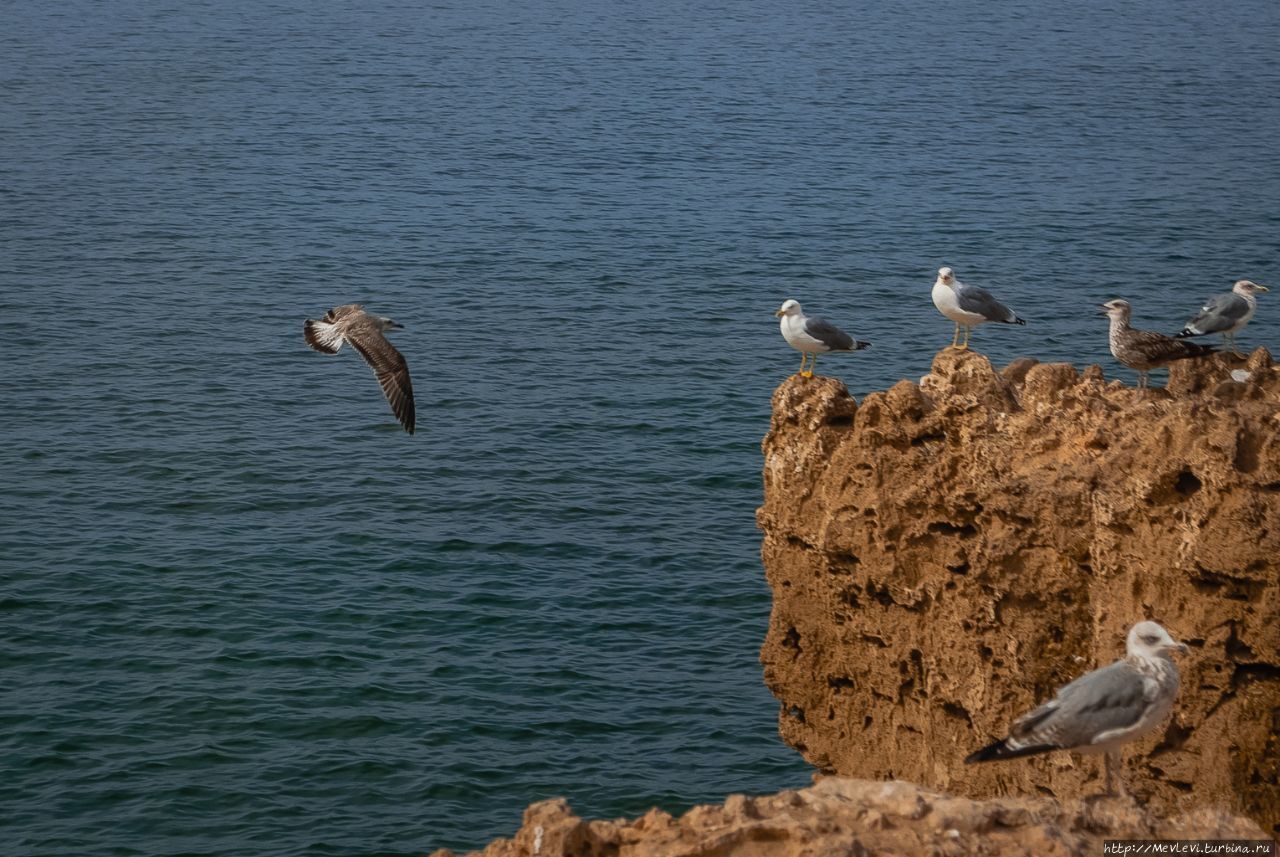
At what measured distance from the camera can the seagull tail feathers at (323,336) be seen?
79.9 feet

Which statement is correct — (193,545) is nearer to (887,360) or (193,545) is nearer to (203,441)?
(203,441)

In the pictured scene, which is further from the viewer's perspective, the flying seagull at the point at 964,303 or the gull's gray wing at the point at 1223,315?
the gull's gray wing at the point at 1223,315

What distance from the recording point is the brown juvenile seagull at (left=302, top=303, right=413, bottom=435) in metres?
23.8

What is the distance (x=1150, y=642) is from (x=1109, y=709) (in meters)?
0.68

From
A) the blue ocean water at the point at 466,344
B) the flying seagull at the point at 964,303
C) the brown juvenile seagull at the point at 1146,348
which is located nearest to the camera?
the brown juvenile seagull at the point at 1146,348

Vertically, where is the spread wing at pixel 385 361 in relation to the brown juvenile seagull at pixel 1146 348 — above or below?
below

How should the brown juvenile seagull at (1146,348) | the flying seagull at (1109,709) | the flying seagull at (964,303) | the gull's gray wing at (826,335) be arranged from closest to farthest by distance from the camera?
the flying seagull at (1109,709), the brown juvenile seagull at (1146,348), the flying seagull at (964,303), the gull's gray wing at (826,335)

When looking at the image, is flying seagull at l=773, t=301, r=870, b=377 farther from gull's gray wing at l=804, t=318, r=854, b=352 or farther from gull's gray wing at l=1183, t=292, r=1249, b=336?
gull's gray wing at l=1183, t=292, r=1249, b=336

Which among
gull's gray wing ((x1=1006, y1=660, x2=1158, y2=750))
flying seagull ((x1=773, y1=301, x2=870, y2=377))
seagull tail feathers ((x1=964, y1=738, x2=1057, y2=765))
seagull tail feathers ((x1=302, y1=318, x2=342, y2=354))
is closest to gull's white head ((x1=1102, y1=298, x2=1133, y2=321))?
flying seagull ((x1=773, y1=301, x2=870, y2=377))

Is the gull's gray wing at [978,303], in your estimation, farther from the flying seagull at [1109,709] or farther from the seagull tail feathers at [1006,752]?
the seagull tail feathers at [1006,752]

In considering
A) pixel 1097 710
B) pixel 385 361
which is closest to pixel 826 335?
pixel 385 361

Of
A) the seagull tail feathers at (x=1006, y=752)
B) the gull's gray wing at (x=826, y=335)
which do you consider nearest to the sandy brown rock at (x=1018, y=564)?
the seagull tail feathers at (x=1006, y=752)

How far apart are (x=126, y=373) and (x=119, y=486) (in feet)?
23.7

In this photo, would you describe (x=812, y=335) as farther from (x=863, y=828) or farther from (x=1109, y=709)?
(x=863, y=828)
